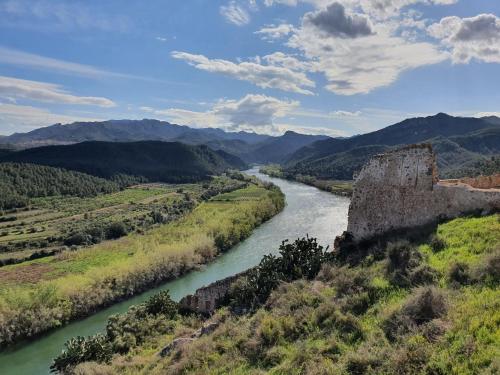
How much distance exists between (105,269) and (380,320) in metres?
40.1

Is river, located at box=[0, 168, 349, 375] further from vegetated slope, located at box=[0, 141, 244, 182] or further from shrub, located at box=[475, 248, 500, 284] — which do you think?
vegetated slope, located at box=[0, 141, 244, 182]

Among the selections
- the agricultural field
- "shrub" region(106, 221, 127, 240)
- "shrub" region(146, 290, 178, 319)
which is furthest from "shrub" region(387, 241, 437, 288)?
"shrub" region(106, 221, 127, 240)

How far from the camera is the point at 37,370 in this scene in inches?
1219

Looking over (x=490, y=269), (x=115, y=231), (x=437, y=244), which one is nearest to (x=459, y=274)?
(x=490, y=269)

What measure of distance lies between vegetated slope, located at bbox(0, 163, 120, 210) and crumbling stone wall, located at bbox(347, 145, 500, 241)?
4022 inches

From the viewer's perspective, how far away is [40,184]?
12244 cm

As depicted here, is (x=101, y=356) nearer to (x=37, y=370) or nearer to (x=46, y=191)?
(x=37, y=370)

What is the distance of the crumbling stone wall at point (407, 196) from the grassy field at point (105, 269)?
31.2 meters

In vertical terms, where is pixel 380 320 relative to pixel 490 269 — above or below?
below

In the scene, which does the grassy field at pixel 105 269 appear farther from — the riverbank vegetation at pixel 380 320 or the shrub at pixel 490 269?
the shrub at pixel 490 269

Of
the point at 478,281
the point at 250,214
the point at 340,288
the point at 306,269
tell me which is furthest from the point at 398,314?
the point at 250,214

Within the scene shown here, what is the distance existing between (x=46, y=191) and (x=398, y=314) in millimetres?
127446

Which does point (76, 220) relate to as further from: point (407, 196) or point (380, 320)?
point (380, 320)

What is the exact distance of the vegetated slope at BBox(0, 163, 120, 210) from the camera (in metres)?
106
